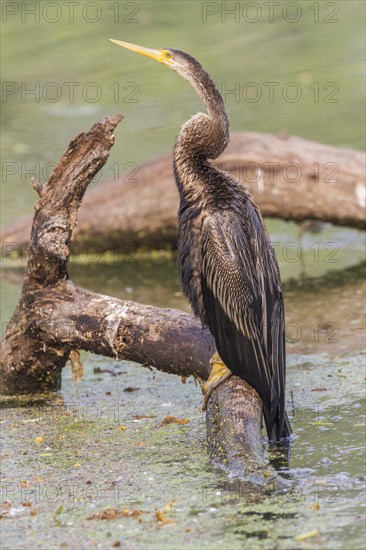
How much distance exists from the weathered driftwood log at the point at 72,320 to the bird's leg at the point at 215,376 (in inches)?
1.2

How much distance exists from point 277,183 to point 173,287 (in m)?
1.10

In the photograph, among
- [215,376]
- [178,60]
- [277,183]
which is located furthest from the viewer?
[277,183]

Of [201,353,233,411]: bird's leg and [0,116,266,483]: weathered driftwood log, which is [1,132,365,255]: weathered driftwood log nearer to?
[0,116,266,483]: weathered driftwood log

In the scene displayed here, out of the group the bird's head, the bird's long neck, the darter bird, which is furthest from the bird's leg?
the bird's head

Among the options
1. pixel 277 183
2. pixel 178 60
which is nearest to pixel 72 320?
pixel 178 60

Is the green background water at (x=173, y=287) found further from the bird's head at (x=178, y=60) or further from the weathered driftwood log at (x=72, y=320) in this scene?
the bird's head at (x=178, y=60)

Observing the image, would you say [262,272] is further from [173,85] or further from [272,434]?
[173,85]

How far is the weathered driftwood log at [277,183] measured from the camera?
8.23 meters

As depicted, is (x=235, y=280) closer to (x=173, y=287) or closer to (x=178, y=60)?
(x=178, y=60)

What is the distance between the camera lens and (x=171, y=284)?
8.48 metres

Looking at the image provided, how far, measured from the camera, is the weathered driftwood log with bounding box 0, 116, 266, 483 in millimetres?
5422

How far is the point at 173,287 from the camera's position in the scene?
8.41 metres

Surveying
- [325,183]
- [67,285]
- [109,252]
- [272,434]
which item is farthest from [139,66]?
[272,434]

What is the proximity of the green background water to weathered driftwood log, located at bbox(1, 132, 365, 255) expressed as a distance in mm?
467
